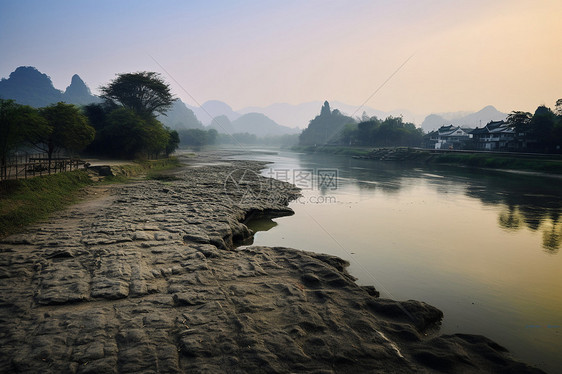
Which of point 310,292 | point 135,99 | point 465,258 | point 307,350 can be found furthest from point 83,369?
point 135,99

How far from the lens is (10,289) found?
18.5ft

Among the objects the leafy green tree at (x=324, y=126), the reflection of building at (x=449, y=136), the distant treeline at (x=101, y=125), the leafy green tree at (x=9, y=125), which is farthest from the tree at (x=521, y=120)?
the leafy green tree at (x=324, y=126)

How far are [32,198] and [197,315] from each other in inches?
441

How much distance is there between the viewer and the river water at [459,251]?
20.6 ft

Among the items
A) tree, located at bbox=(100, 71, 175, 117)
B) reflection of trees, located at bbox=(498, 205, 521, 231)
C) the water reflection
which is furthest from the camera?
tree, located at bbox=(100, 71, 175, 117)

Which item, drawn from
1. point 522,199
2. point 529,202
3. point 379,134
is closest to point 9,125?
point 529,202

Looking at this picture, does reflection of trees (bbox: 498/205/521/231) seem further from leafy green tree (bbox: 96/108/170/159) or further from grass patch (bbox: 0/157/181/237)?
leafy green tree (bbox: 96/108/170/159)

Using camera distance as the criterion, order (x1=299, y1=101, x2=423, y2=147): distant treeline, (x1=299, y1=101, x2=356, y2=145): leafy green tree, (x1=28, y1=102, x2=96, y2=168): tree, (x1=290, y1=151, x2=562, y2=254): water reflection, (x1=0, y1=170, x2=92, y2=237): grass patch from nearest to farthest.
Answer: (x1=0, y1=170, x2=92, y2=237): grass patch, (x1=290, y1=151, x2=562, y2=254): water reflection, (x1=28, y1=102, x2=96, y2=168): tree, (x1=299, y1=101, x2=423, y2=147): distant treeline, (x1=299, y1=101, x2=356, y2=145): leafy green tree

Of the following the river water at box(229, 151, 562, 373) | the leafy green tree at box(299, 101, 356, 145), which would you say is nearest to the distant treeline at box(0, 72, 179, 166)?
the river water at box(229, 151, 562, 373)

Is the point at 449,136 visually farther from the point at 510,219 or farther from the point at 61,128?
the point at 61,128

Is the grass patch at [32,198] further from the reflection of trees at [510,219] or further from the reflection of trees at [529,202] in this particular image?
the reflection of trees at [510,219]

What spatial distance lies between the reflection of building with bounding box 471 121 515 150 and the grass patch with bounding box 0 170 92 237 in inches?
3142

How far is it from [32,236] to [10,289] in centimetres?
355

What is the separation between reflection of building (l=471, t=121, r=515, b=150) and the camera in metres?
70.7
